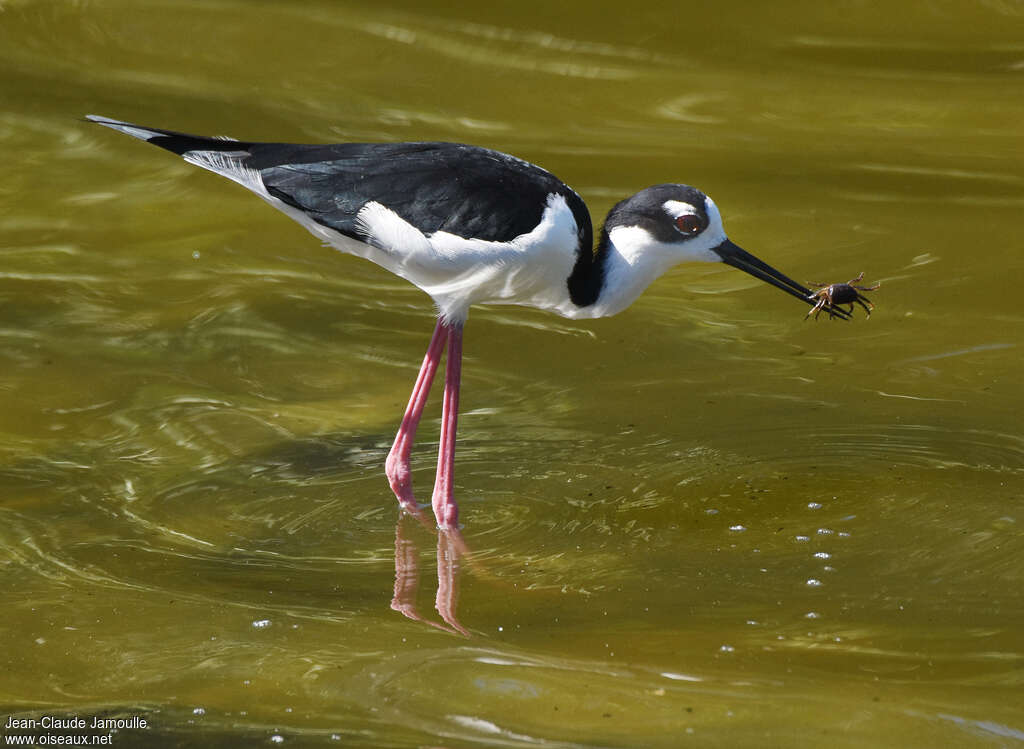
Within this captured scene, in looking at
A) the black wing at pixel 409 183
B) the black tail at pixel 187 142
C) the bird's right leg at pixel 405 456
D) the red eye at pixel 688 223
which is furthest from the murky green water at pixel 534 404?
the black tail at pixel 187 142

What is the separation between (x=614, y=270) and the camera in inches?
223

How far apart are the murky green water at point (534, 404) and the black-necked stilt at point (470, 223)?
813mm

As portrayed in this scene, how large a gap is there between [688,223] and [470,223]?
0.84 m

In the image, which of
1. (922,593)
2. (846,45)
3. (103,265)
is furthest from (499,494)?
(846,45)

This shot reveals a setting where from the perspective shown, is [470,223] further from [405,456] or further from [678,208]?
[405,456]

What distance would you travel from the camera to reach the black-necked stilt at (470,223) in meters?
5.42

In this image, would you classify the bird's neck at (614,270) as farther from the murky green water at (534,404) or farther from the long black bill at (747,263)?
the murky green water at (534,404)

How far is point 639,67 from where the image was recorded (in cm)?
1105

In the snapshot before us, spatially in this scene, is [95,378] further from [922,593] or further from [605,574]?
[922,593]

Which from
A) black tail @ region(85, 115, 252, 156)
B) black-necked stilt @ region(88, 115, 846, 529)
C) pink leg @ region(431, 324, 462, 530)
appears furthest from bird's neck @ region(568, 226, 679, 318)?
black tail @ region(85, 115, 252, 156)

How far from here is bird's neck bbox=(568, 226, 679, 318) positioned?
18.4 ft

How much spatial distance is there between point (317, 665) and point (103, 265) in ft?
15.8

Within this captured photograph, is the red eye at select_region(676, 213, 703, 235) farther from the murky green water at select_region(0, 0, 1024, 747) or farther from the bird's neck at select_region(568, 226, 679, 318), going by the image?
the murky green water at select_region(0, 0, 1024, 747)

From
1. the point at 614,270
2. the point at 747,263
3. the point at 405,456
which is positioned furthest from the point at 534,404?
the point at 747,263
